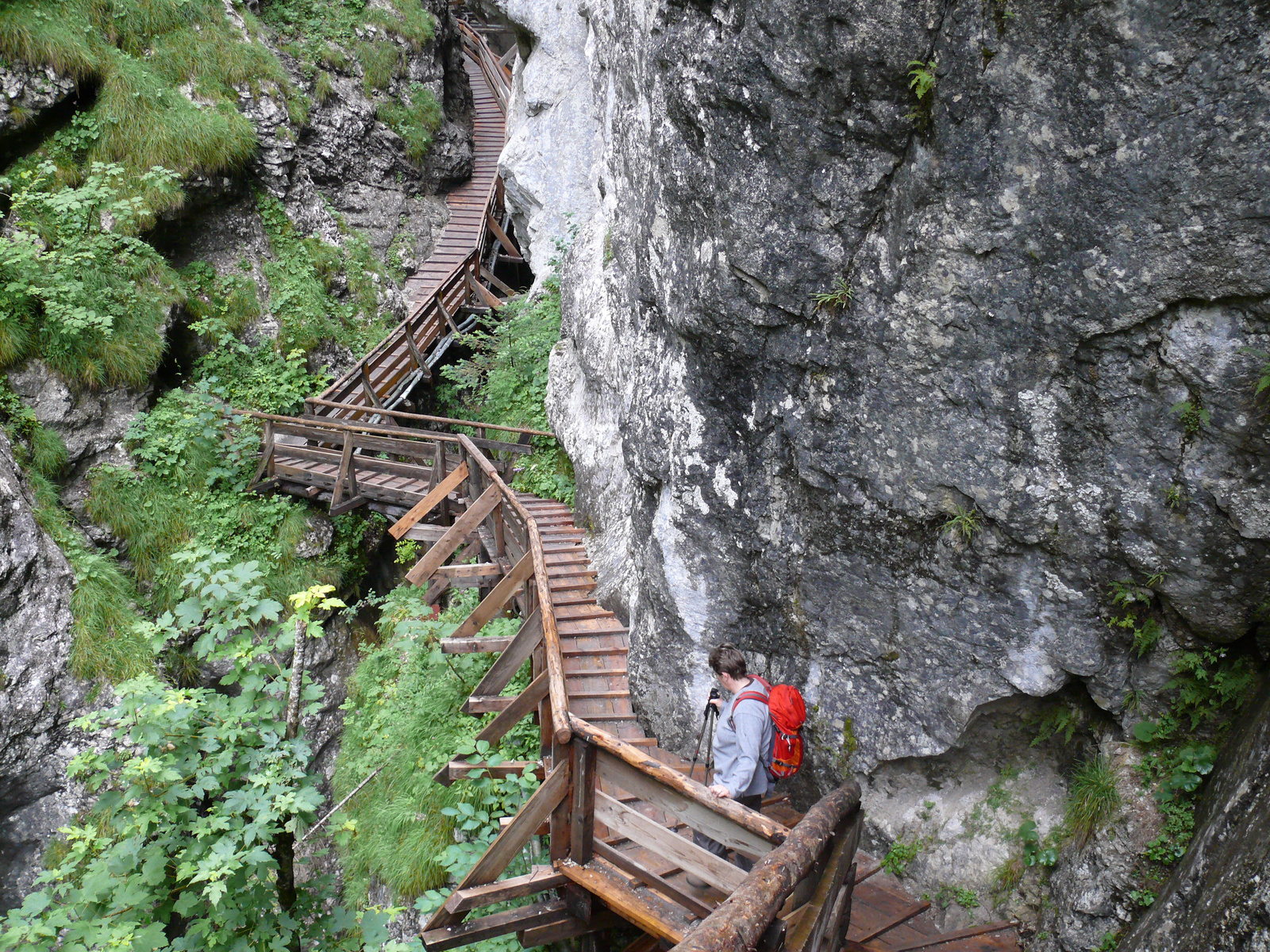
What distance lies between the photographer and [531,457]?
11.4 meters

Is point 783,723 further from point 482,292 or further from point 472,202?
point 472,202

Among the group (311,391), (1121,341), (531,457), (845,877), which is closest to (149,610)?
(311,391)

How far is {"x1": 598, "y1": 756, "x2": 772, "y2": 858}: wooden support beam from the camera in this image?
348 centimetres

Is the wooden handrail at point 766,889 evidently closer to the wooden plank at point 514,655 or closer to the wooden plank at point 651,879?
the wooden plank at point 651,879

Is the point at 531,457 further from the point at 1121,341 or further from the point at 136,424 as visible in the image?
the point at 1121,341

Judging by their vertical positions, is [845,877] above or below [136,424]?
above

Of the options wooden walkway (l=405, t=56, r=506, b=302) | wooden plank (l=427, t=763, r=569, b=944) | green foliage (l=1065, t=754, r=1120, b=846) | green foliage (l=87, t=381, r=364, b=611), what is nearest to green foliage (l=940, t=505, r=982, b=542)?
green foliage (l=1065, t=754, r=1120, b=846)

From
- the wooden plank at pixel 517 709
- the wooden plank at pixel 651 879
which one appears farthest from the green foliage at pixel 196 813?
the wooden plank at pixel 517 709

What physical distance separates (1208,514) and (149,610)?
12.7 metres

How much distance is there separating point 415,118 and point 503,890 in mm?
19548

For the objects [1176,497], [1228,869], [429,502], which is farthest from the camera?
[429,502]

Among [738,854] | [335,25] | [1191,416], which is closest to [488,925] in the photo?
[738,854]

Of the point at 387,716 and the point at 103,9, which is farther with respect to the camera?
the point at 103,9

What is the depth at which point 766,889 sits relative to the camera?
8.77ft
